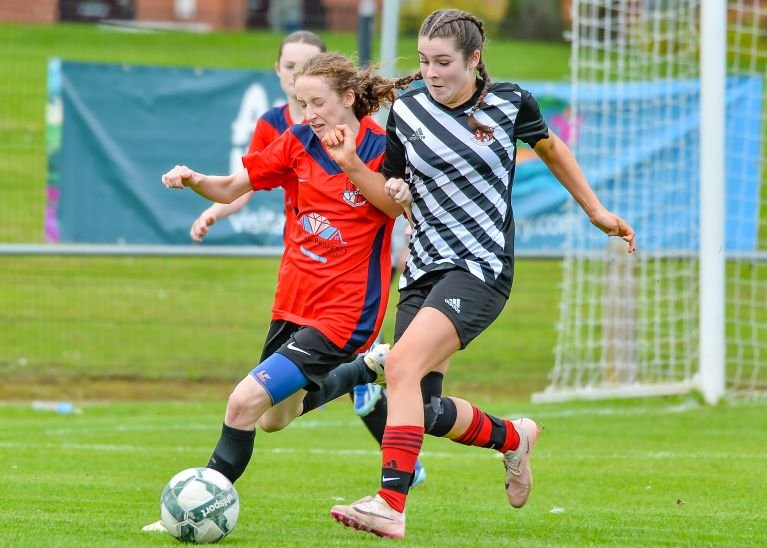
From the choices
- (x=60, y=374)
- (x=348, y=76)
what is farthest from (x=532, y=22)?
(x=348, y=76)

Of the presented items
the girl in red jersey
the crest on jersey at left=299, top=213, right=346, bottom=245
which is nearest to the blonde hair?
the girl in red jersey

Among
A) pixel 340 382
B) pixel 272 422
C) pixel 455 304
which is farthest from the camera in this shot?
pixel 340 382

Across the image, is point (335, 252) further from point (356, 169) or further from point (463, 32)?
point (463, 32)

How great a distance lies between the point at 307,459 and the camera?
7504 mm

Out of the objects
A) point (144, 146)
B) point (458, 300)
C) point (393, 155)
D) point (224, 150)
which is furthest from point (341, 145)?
point (224, 150)

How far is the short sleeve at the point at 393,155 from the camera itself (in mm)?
5180

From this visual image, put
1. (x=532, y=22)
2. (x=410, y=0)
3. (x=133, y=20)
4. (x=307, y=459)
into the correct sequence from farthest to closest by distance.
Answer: (x=410, y=0) < (x=133, y=20) < (x=532, y=22) < (x=307, y=459)

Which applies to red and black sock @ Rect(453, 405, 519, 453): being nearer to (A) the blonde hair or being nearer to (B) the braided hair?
(B) the braided hair

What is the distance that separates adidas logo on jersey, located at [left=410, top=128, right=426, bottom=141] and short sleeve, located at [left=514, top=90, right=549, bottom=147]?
41 cm

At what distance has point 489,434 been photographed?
535 cm

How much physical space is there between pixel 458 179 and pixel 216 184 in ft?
3.57

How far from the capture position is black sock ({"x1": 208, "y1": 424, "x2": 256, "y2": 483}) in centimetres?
500

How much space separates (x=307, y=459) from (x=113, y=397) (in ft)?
12.6

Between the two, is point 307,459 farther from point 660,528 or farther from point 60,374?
point 60,374
